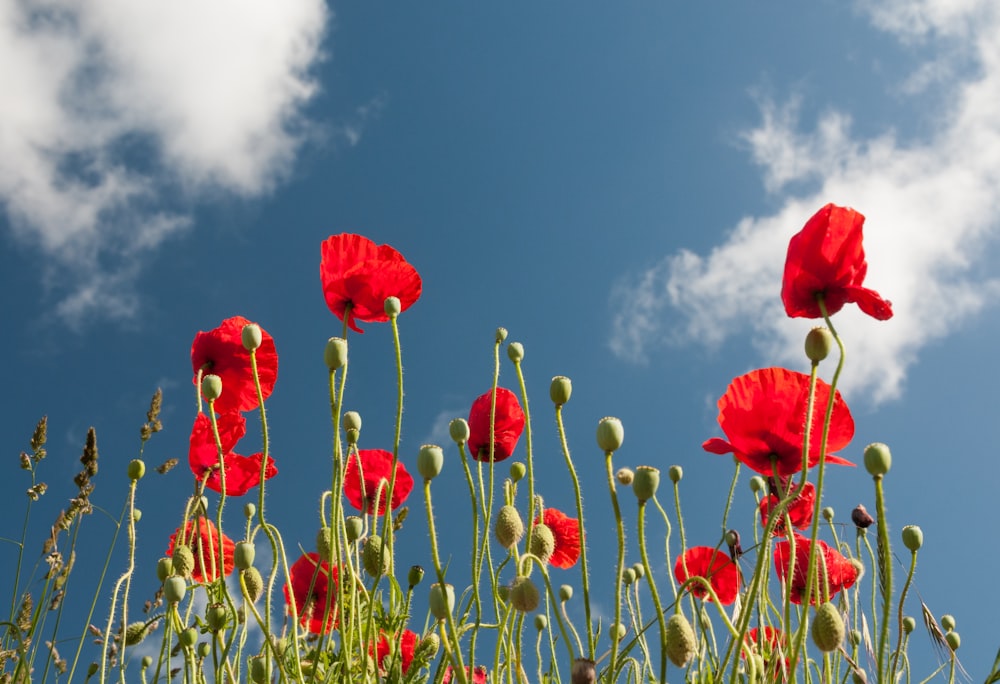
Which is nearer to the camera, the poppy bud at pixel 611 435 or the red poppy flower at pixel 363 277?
the poppy bud at pixel 611 435

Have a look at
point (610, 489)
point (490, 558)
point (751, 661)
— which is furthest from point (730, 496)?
point (610, 489)

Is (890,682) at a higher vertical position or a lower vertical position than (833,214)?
lower

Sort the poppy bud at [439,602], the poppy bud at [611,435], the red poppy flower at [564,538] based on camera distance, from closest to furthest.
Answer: the poppy bud at [439,602] → the poppy bud at [611,435] → the red poppy flower at [564,538]

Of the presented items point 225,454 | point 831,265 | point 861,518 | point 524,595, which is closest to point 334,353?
point 524,595

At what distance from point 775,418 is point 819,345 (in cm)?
32

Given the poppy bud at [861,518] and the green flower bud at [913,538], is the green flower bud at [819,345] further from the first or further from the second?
the poppy bud at [861,518]

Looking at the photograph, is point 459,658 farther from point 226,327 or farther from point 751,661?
point 226,327

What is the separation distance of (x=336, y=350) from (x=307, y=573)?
1.01 metres

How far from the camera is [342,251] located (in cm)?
221

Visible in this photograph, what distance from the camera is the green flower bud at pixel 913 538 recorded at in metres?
1.79

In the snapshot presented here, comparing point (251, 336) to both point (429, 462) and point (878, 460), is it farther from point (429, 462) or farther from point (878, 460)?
point (878, 460)

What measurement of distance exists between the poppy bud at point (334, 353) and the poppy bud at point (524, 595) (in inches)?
22.5

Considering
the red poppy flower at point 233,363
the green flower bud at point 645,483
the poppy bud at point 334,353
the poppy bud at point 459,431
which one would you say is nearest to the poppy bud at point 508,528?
the poppy bud at point 459,431

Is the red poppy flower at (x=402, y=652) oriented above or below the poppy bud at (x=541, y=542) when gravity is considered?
below
